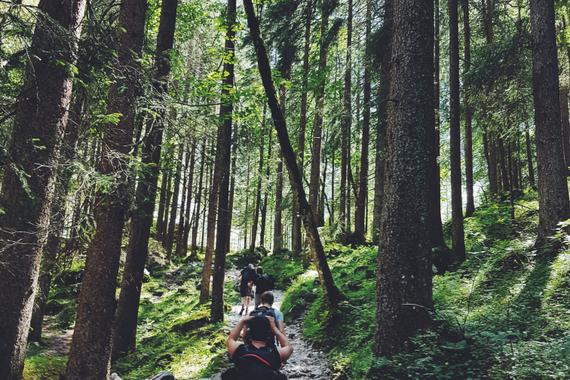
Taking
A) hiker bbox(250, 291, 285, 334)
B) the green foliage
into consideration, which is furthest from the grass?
the green foliage

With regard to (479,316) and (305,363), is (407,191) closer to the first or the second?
(479,316)

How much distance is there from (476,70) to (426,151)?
7.15m

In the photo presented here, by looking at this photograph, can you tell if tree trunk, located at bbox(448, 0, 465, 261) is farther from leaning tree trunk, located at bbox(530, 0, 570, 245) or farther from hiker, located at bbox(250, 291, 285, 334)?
hiker, located at bbox(250, 291, 285, 334)

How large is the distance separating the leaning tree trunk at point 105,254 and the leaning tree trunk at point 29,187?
94 cm

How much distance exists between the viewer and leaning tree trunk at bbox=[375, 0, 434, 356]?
511 cm

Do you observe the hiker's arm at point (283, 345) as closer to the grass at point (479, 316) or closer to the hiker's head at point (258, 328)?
the hiker's head at point (258, 328)

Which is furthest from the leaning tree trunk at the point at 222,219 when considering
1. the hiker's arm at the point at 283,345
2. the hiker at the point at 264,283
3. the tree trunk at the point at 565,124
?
the tree trunk at the point at 565,124

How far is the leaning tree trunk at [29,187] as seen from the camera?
5.20 meters

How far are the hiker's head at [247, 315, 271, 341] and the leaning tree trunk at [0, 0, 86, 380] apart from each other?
11.0ft

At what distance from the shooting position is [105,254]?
667 centimetres

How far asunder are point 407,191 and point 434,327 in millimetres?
1875

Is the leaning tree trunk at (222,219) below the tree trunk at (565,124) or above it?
below

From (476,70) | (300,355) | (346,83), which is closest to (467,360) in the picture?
(300,355)

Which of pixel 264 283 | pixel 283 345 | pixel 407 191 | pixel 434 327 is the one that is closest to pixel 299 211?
pixel 264 283
